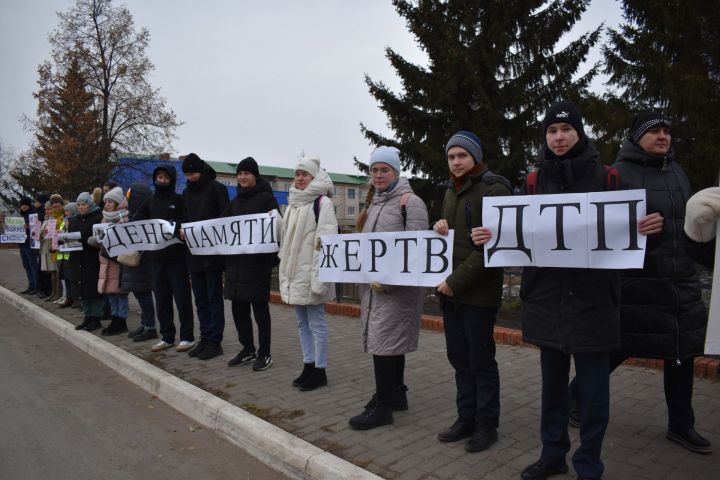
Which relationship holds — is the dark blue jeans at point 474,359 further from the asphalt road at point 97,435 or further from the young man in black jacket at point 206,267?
the young man in black jacket at point 206,267

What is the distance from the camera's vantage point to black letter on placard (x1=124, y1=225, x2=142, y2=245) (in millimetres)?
6625

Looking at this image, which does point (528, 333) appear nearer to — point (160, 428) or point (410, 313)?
point (410, 313)

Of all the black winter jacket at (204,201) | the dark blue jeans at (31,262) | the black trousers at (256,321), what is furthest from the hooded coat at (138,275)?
the dark blue jeans at (31,262)

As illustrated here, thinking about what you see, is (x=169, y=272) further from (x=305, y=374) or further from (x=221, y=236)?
(x=305, y=374)

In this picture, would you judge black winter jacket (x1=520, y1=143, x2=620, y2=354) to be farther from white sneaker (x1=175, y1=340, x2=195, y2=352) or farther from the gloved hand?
white sneaker (x1=175, y1=340, x2=195, y2=352)

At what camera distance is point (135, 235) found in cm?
666

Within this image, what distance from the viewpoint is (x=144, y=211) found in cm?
683

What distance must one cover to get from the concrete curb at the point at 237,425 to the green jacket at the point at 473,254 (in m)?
1.27

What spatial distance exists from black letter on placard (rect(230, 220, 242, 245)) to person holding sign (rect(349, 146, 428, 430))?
1983 mm

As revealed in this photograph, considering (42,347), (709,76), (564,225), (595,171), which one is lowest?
(42,347)

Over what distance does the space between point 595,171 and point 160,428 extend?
3.86 meters

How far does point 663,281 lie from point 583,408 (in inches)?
38.7

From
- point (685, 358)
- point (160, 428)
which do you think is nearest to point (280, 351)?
point (160, 428)

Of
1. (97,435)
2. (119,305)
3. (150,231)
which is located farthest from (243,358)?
(119,305)
